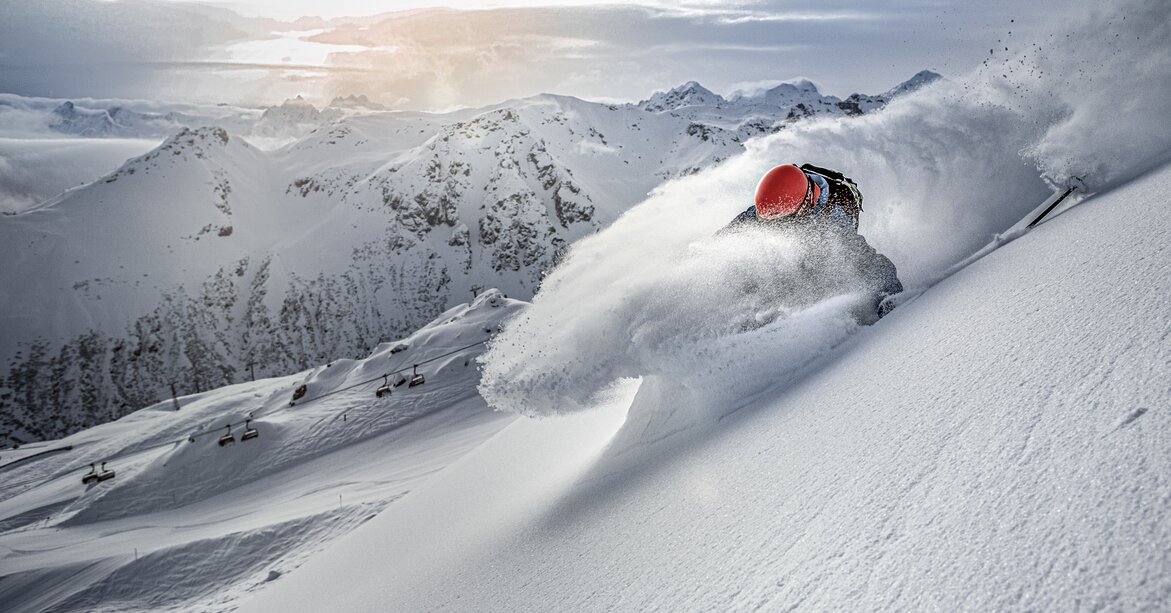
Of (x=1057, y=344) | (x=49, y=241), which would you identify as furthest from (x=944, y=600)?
(x=49, y=241)

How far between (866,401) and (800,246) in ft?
16.5

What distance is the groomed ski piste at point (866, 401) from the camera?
1.82 metres

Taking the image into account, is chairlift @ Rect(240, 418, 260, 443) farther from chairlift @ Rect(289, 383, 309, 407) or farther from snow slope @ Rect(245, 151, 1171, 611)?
snow slope @ Rect(245, 151, 1171, 611)

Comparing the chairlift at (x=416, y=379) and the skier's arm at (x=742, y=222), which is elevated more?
the chairlift at (x=416, y=379)

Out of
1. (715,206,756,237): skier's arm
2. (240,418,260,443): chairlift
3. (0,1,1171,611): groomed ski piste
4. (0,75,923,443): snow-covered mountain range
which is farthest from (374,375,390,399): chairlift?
(0,75,923,443): snow-covered mountain range

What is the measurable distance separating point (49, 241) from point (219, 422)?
185377mm

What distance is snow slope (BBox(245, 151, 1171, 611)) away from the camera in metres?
1.62

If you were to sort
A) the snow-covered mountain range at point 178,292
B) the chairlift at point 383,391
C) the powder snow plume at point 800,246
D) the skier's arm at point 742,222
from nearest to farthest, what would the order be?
1. the powder snow plume at point 800,246
2. the skier's arm at point 742,222
3. the chairlift at point 383,391
4. the snow-covered mountain range at point 178,292

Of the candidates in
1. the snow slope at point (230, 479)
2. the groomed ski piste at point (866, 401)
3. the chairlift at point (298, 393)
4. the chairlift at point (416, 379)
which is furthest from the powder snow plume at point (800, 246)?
the chairlift at point (298, 393)

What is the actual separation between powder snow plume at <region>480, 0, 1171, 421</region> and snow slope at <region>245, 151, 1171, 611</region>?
30.0 inches

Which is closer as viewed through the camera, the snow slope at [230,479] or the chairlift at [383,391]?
the snow slope at [230,479]

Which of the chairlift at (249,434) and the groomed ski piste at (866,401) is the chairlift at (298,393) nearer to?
the chairlift at (249,434)

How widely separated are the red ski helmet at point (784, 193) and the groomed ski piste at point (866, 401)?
22.6 inches

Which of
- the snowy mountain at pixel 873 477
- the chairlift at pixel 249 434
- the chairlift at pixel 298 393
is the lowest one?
the snowy mountain at pixel 873 477
